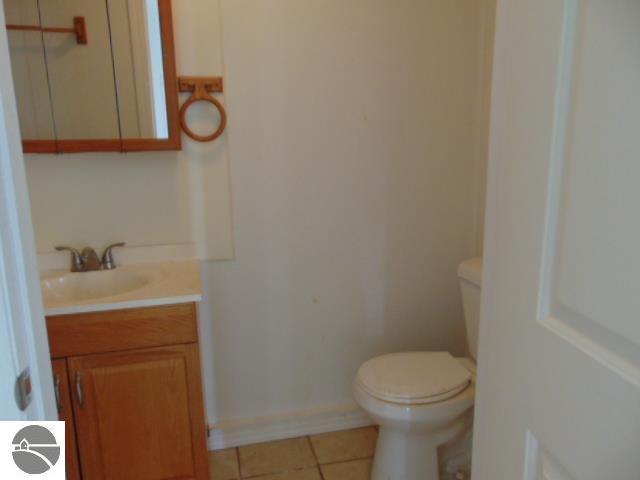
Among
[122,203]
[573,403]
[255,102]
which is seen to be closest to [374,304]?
[255,102]

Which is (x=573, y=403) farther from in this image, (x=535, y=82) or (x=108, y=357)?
(x=108, y=357)

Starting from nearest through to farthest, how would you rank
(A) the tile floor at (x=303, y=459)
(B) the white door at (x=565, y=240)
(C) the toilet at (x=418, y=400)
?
1. (B) the white door at (x=565, y=240)
2. (C) the toilet at (x=418, y=400)
3. (A) the tile floor at (x=303, y=459)

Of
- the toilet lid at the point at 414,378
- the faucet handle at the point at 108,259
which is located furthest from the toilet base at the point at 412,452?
the faucet handle at the point at 108,259

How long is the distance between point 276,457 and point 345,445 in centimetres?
31

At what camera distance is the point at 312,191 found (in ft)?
6.14

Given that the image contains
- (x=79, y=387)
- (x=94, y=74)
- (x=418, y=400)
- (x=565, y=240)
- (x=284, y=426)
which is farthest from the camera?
(x=284, y=426)

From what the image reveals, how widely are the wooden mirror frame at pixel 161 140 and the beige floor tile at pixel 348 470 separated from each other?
4.60 feet

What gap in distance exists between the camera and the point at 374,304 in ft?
6.67

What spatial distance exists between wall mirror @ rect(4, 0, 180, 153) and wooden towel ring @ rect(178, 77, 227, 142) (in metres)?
0.04

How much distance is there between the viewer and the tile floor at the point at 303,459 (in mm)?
1804

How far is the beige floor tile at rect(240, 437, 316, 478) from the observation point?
6.02ft

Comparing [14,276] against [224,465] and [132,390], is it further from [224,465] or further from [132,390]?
[224,465]

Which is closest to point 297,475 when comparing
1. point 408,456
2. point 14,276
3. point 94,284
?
point 408,456

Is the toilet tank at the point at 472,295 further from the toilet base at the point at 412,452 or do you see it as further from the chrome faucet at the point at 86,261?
the chrome faucet at the point at 86,261
